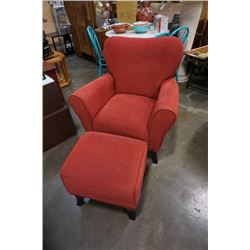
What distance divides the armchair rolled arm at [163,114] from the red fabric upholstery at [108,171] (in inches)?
7.4

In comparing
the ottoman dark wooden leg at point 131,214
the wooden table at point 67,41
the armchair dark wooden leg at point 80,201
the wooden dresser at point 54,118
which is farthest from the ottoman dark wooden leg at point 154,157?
the wooden table at point 67,41

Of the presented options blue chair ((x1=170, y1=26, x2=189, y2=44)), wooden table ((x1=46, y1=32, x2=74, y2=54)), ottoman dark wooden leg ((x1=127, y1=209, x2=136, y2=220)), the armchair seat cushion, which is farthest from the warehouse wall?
ottoman dark wooden leg ((x1=127, y1=209, x2=136, y2=220))

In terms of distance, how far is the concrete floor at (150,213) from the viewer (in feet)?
3.41

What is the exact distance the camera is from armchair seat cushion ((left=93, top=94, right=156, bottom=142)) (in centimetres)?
125

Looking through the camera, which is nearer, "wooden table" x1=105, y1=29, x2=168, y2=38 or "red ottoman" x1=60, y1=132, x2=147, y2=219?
"red ottoman" x1=60, y1=132, x2=147, y2=219

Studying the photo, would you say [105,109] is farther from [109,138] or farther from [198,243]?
[198,243]

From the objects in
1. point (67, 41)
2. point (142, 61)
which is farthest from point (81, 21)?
point (142, 61)

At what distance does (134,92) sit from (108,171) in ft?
2.84

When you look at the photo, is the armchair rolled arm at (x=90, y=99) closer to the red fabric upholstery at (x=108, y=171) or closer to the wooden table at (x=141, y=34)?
the red fabric upholstery at (x=108, y=171)

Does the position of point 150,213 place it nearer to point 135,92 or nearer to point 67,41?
point 135,92

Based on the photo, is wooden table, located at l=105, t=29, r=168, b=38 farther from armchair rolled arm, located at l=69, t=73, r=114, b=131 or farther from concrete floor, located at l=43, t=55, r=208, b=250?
concrete floor, located at l=43, t=55, r=208, b=250

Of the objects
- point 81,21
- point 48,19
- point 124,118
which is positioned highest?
point 48,19

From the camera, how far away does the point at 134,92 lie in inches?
62.2
